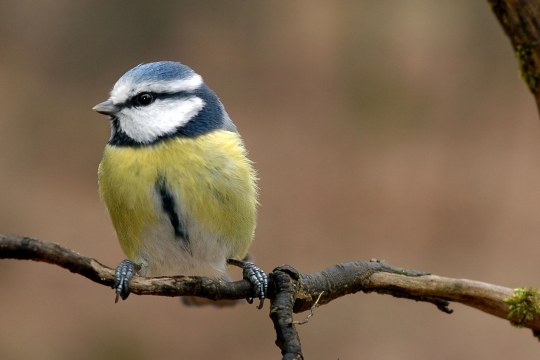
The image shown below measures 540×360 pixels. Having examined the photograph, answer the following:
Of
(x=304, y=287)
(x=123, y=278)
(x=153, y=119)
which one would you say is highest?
(x=153, y=119)

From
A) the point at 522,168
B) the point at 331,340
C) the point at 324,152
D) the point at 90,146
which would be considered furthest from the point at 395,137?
the point at 90,146

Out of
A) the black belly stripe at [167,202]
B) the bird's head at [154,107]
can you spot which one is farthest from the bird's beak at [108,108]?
the black belly stripe at [167,202]

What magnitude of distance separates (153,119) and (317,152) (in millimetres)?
1781

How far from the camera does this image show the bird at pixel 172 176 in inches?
70.7

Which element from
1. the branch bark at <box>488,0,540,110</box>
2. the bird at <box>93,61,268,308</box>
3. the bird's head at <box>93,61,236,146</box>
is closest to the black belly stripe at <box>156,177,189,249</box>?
the bird at <box>93,61,268,308</box>

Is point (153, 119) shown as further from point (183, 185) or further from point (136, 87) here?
point (183, 185)

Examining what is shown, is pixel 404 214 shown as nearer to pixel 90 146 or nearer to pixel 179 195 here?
pixel 90 146

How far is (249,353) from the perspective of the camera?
3361 millimetres

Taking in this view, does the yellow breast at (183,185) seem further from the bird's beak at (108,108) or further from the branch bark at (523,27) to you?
the branch bark at (523,27)

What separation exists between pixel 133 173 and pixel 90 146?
1.80 m

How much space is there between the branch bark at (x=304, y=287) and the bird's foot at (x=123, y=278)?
7 cm

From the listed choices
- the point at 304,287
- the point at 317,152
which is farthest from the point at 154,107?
the point at 317,152

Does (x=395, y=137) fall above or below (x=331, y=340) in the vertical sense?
above

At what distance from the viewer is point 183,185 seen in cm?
179
